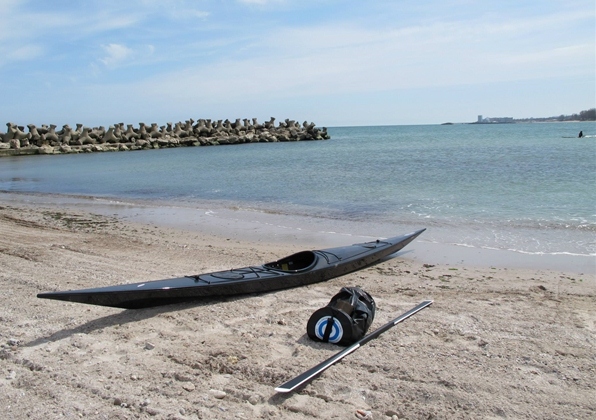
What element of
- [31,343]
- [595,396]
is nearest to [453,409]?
[595,396]

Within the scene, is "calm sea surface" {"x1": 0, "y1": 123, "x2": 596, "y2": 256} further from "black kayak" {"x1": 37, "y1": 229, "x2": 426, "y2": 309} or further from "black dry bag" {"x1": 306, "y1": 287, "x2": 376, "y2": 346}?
"black dry bag" {"x1": 306, "y1": 287, "x2": 376, "y2": 346}

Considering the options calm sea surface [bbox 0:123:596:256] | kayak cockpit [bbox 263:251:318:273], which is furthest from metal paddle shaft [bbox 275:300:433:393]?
calm sea surface [bbox 0:123:596:256]

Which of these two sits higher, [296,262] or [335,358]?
[296,262]

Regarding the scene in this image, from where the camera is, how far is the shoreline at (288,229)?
746 cm

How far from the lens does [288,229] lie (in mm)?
10312

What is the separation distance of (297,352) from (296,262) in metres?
2.30

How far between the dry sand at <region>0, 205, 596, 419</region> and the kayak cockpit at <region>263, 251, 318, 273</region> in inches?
13.9

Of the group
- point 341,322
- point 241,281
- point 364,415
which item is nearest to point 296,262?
point 241,281

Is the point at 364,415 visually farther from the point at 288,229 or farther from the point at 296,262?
the point at 288,229

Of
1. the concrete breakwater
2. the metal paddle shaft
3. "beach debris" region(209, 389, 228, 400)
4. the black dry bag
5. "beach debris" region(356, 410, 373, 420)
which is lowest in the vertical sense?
"beach debris" region(356, 410, 373, 420)

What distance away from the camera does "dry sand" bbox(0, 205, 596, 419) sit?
3.46 metres

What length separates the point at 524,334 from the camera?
4645 millimetres

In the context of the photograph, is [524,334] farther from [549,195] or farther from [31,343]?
[549,195]

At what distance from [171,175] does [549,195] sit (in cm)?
1490
